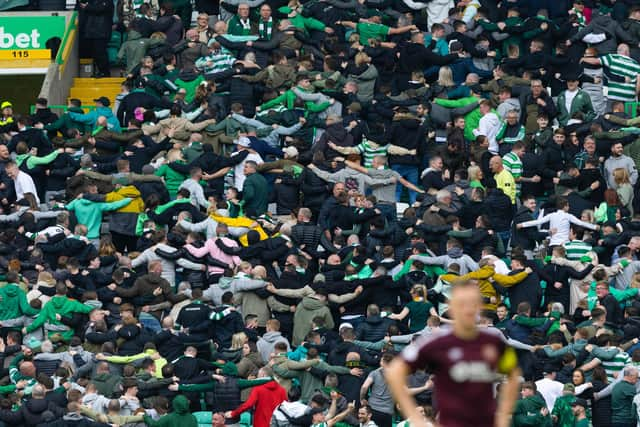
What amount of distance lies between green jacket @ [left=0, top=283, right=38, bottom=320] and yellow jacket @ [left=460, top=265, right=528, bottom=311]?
19.4 feet

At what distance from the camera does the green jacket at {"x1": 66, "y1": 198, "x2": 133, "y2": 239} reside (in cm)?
2755

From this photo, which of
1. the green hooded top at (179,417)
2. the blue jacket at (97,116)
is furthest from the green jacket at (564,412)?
the blue jacket at (97,116)

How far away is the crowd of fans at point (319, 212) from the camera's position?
23.4m

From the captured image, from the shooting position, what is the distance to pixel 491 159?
91.1 ft

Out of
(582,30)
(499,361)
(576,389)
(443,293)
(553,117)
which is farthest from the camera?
(582,30)

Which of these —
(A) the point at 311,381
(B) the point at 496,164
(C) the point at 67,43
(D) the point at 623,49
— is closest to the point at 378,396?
(A) the point at 311,381

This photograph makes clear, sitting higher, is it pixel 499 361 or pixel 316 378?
pixel 499 361

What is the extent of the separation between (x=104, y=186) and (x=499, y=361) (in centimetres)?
1784

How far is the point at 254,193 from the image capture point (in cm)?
2772

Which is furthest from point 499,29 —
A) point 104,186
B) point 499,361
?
point 499,361

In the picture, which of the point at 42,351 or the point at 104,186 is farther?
the point at 104,186

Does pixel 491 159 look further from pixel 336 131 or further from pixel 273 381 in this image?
pixel 273 381

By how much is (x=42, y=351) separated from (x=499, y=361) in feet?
46.9

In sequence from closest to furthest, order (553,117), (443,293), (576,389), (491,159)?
(576,389) → (443,293) → (491,159) → (553,117)
